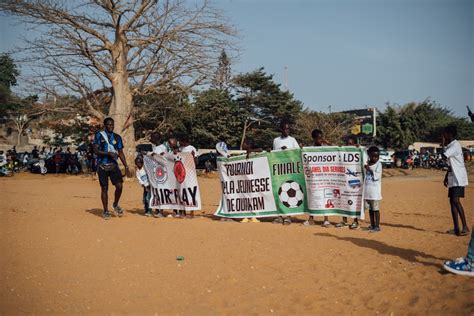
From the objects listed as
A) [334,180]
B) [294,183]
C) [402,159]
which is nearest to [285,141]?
[294,183]

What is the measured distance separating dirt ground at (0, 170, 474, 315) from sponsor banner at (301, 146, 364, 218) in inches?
19.7

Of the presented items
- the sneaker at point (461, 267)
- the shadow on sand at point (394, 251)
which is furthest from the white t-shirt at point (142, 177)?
the sneaker at point (461, 267)

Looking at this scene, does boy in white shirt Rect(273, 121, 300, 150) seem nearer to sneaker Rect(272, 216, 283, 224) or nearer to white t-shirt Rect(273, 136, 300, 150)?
white t-shirt Rect(273, 136, 300, 150)

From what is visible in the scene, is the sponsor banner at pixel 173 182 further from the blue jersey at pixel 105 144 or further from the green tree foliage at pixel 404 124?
the green tree foliage at pixel 404 124

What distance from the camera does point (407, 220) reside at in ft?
32.9

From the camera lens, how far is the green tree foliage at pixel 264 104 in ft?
157

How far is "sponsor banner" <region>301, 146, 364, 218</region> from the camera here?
8.60 m

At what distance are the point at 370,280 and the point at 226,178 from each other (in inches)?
204

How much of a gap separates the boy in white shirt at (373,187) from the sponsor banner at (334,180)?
0.14 m

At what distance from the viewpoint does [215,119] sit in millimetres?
45250

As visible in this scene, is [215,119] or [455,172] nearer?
[455,172]

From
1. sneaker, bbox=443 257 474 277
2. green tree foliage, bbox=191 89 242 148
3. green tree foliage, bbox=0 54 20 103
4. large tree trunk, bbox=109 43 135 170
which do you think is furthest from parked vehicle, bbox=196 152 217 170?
sneaker, bbox=443 257 474 277

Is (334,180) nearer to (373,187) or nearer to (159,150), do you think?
(373,187)

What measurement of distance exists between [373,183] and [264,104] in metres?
40.0
